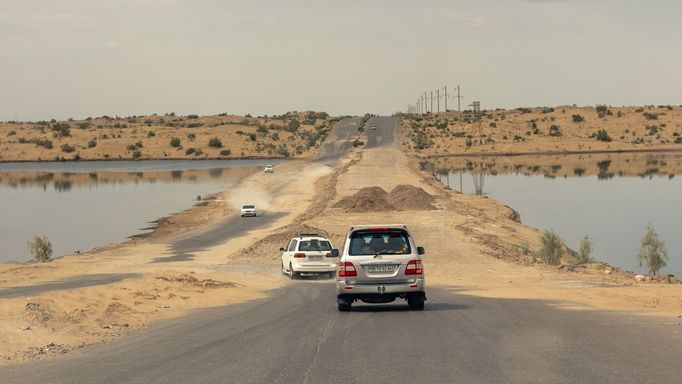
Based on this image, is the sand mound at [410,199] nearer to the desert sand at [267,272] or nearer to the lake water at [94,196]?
the desert sand at [267,272]

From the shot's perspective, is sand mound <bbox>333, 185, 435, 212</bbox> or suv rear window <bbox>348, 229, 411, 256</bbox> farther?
sand mound <bbox>333, 185, 435, 212</bbox>

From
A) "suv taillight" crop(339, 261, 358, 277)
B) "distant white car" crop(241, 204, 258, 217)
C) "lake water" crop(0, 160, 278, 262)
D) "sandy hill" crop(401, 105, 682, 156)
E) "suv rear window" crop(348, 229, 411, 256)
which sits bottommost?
"lake water" crop(0, 160, 278, 262)

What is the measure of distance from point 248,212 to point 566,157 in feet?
268

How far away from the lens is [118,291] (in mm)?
25812

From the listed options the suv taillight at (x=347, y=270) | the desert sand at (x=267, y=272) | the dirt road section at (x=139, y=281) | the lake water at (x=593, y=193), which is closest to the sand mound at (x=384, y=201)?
the desert sand at (x=267, y=272)

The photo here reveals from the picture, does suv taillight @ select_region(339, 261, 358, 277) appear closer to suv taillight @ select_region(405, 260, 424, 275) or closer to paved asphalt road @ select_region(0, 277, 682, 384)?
paved asphalt road @ select_region(0, 277, 682, 384)

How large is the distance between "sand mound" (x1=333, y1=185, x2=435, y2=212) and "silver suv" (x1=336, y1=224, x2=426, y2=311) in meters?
42.4

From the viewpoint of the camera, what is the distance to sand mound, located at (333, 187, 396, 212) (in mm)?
64125

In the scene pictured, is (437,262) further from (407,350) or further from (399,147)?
(399,147)

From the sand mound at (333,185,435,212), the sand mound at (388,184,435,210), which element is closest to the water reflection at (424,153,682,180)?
the sand mound at (388,184,435,210)

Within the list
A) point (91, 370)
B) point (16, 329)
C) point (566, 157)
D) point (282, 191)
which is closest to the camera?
point (91, 370)

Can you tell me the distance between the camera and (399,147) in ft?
493

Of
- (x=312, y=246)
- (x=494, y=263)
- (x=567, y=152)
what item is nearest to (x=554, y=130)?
(x=567, y=152)

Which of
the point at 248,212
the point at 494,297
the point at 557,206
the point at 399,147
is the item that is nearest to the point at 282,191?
the point at 248,212
